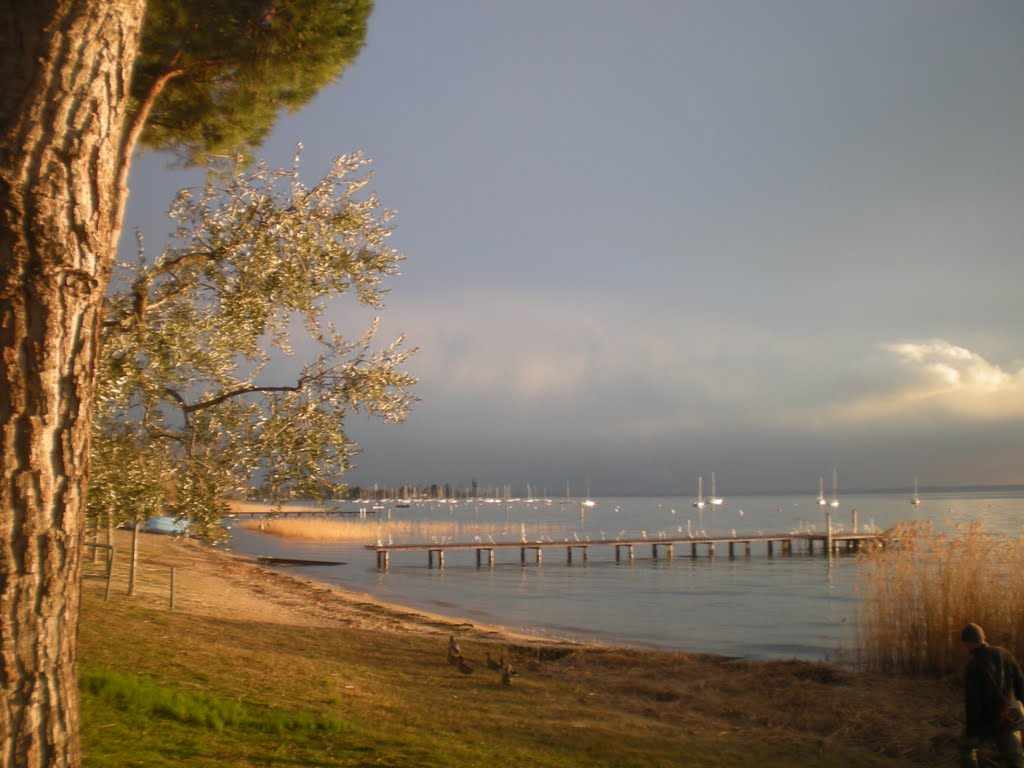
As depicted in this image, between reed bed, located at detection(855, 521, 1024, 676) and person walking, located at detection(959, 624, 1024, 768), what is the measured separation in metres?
7.63

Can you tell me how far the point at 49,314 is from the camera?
397 centimetres

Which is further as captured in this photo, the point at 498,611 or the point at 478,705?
the point at 498,611

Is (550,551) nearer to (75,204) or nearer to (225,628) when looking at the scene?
(225,628)

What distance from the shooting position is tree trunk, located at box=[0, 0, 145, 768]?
378cm

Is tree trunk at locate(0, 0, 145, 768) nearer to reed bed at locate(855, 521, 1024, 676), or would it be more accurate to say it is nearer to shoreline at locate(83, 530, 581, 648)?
shoreline at locate(83, 530, 581, 648)

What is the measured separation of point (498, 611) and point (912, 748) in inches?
951

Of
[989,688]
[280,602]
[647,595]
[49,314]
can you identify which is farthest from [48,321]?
[647,595]

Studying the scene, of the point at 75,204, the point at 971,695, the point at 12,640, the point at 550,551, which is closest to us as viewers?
the point at 12,640

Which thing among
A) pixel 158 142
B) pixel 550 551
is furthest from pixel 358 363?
pixel 550 551

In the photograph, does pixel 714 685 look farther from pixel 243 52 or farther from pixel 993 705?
pixel 243 52

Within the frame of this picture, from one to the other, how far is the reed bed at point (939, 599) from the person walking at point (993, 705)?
7629 mm

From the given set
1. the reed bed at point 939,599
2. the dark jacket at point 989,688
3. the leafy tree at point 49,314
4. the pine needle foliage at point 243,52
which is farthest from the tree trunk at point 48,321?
the reed bed at point 939,599

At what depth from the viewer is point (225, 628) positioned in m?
16.7

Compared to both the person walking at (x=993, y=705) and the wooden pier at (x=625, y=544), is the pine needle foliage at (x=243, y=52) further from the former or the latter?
the wooden pier at (x=625, y=544)
